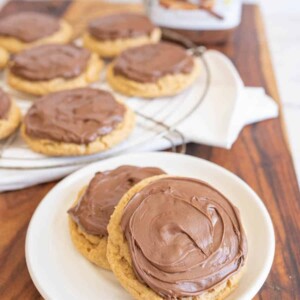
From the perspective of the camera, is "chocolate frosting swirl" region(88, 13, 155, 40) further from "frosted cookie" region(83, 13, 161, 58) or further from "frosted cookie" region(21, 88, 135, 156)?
"frosted cookie" region(21, 88, 135, 156)

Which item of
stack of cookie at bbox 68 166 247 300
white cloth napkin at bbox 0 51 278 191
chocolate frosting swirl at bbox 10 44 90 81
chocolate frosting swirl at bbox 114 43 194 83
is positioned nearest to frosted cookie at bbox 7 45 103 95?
chocolate frosting swirl at bbox 10 44 90 81

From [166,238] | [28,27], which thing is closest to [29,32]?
[28,27]

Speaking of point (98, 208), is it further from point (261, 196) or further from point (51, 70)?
point (51, 70)

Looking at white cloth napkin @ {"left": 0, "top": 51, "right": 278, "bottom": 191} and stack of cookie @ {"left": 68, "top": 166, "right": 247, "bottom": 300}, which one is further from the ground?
stack of cookie @ {"left": 68, "top": 166, "right": 247, "bottom": 300}

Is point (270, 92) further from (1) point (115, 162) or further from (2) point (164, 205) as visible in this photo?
(2) point (164, 205)

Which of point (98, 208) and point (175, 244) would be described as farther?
point (98, 208)
